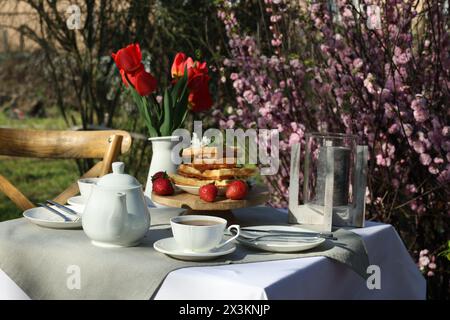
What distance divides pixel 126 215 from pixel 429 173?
6.72 ft

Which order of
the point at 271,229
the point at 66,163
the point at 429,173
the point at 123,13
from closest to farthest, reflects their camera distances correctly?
the point at 271,229 → the point at 429,173 → the point at 123,13 → the point at 66,163

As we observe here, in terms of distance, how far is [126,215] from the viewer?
65.0 inches

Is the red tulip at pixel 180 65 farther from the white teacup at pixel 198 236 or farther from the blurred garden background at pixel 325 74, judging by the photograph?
the white teacup at pixel 198 236

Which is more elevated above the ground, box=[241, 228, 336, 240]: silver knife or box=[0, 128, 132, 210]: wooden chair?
box=[0, 128, 132, 210]: wooden chair

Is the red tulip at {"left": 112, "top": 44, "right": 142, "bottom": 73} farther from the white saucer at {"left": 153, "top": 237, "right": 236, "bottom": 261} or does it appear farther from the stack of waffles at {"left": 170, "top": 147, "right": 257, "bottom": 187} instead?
the white saucer at {"left": 153, "top": 237, "right": 236, "bottom": 261}

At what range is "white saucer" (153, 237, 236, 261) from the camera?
1.57 m

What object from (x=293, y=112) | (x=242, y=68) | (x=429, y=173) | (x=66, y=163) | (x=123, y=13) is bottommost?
(x=66, y=163)

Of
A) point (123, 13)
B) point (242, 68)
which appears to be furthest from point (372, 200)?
point (123, 13)

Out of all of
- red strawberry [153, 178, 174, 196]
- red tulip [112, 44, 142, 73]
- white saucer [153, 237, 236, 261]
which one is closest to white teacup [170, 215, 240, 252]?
white saucer [153, 237, 236, 261]

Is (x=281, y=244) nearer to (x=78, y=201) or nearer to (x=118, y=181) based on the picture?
(x=118, y=181)

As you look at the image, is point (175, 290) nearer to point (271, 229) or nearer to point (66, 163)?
point (271, 229)

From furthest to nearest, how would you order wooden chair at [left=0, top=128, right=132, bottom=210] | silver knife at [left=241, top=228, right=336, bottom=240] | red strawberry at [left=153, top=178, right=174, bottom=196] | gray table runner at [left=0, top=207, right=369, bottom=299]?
wooden chair at [left=0, top=128, right=132, bottom=210]
red strawberry at [left=153, top=178, right=174, bottom=196]
silver knife at [left=241, top=228, right=336, bottom=240]
gray table runner at [left=0, top=207, right=369, bottom=299]

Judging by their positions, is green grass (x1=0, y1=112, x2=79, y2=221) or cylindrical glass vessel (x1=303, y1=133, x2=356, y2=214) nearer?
cylindrical glass vessel (x1=303, y1=133, x2=356, y2=214)

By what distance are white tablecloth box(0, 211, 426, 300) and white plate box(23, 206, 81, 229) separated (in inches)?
7.7
